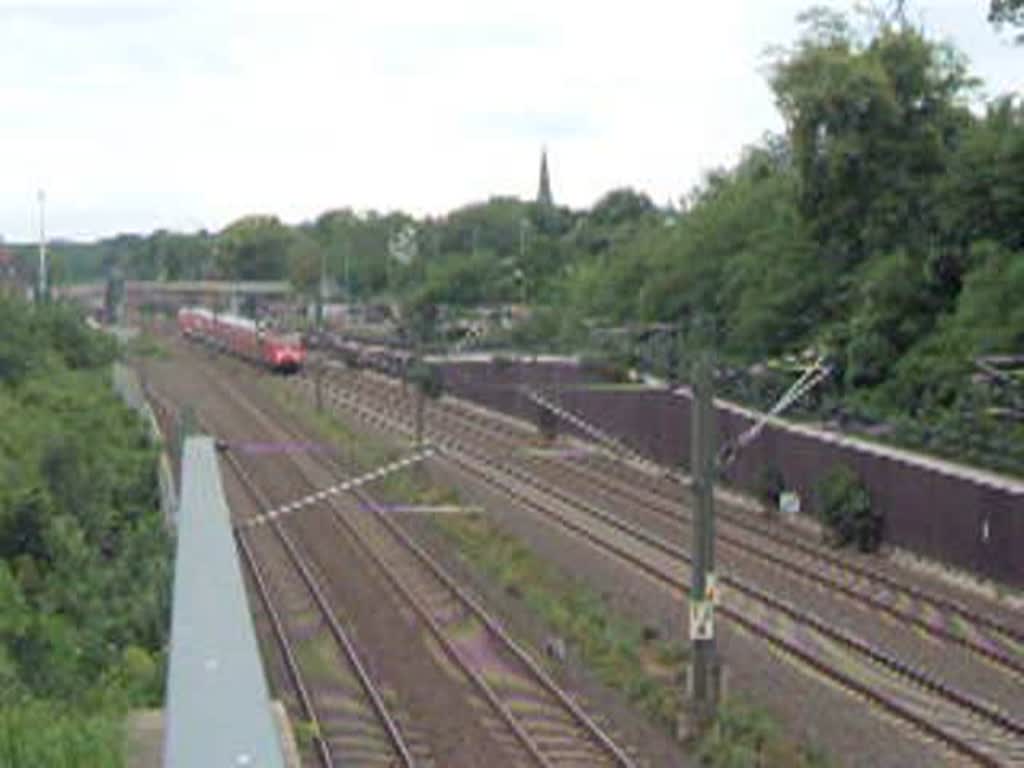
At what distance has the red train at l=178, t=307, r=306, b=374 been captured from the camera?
229 feet

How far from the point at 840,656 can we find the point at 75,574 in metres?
11.3

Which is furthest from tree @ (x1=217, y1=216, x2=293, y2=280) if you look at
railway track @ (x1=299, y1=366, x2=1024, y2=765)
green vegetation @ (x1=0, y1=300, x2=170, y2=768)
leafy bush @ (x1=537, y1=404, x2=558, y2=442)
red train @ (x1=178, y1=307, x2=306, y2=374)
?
railway track @ (x1=299, y1=366, x2=1024, y2=765)

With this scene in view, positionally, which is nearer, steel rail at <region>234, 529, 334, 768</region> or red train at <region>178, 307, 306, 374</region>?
steel rail at <region>234, 529, 334, 768</region>

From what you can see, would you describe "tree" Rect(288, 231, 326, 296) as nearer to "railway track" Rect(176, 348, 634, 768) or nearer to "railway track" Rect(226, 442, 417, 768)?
"railway track" Rect(176, 348, 634, 768)

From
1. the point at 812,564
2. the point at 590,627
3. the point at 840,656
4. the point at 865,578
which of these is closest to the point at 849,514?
the point at 812,564

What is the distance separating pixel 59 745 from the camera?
673 centimetres

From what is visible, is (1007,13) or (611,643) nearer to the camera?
(611,643)

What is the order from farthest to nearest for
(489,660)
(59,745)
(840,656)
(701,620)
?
1. (489,660)
2. (840,656)
3. (701,620)
4. (59,745)

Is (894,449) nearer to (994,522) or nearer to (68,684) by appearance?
(994,522)

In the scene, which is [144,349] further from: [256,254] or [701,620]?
[701,620]

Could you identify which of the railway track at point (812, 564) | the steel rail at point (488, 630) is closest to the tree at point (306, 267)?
the railway track at point (812, 564)

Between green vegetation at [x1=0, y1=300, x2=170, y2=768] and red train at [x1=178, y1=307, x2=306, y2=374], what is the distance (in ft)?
76.2

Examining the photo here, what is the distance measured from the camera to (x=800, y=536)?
30.5m

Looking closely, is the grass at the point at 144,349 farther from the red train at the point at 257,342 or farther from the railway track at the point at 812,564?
the railway track at the point at 812,564
